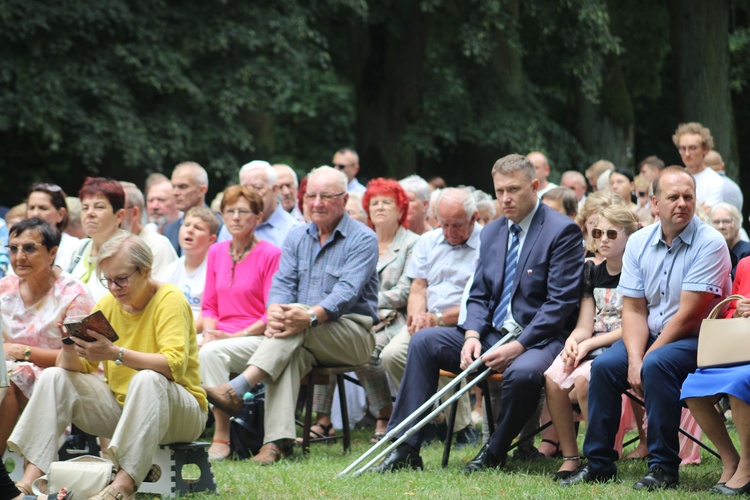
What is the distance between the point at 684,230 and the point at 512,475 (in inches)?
65.0

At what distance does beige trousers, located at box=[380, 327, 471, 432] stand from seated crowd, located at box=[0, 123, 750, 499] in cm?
1

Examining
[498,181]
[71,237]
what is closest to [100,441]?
[71,237]

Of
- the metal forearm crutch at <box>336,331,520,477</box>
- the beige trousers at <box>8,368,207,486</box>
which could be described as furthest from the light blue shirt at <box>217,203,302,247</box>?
the beige trousers at <box>8,368,207,486</box>

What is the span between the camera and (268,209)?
371 inches

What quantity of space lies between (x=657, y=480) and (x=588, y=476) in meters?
0.42

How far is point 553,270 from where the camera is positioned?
6820 mm

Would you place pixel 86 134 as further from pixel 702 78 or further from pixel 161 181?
pixel 702 78

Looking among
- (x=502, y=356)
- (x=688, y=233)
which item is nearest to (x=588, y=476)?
(x=502, y=356)

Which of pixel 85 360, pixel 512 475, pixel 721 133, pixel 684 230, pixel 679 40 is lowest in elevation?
pixel 512 475

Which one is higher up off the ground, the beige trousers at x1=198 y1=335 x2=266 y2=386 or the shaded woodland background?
the shaded woodland background

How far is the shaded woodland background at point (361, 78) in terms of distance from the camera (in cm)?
1401

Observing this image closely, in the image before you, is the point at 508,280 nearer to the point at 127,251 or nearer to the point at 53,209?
the point at 127,251

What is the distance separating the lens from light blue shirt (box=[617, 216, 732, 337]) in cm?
602

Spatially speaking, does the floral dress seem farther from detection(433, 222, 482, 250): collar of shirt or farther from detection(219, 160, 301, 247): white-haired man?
detection(433, 222, 482, 250): collar of shirt
